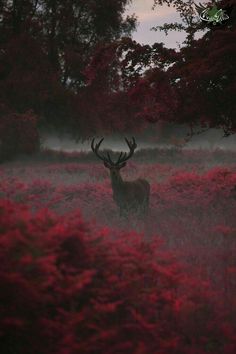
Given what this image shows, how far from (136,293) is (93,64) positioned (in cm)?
724

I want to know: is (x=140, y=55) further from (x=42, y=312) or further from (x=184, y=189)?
(x=42, y=312)

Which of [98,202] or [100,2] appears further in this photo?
[100,2]

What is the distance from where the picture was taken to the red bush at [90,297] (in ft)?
13.6

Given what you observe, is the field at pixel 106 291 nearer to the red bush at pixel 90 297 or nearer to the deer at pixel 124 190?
the red bush at pixel 90 297

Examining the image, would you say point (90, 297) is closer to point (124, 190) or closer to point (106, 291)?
point (106, 291)

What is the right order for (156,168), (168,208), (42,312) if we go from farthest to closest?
(156,168) → (168,208) → (42,312)

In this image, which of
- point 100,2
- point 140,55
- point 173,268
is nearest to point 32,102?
point 100,2

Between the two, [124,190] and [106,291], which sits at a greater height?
[106,291]

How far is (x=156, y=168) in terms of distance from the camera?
21.4m

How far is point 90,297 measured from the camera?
476 cm

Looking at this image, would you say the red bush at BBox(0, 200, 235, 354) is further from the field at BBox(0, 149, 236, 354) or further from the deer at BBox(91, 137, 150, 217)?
the deer at BBox(91, 137, 150, 217)

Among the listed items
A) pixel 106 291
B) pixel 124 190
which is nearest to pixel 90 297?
pixel 106 291

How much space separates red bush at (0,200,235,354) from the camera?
4.13 m

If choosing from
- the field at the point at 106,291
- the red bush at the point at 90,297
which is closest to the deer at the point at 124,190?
the field at the point at 106,291
